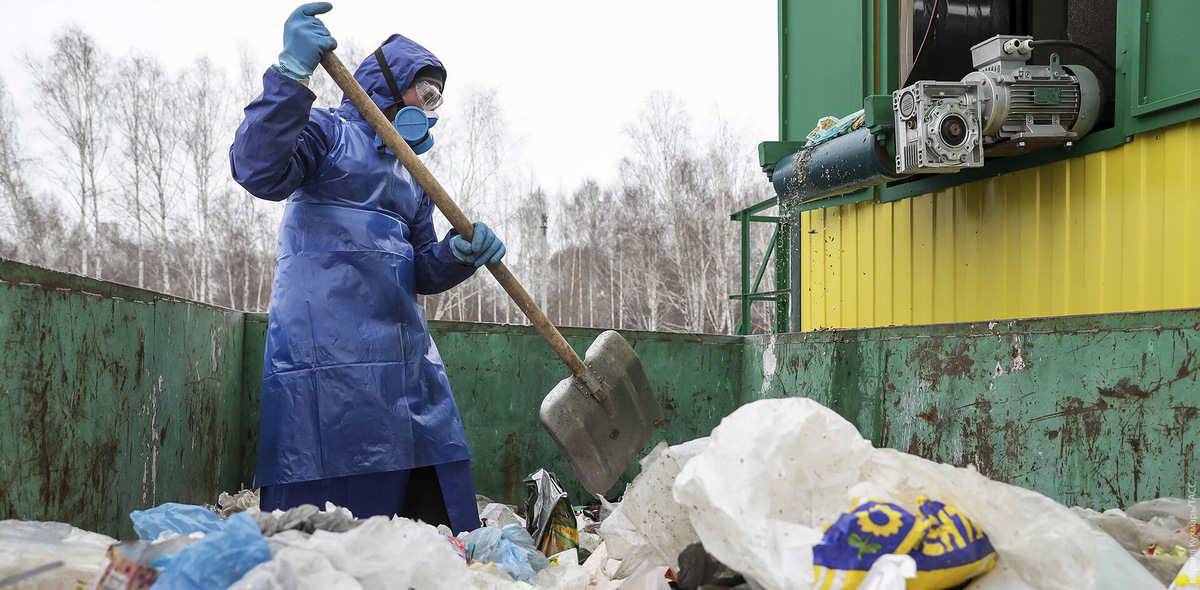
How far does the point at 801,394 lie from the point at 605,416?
38.4 inches

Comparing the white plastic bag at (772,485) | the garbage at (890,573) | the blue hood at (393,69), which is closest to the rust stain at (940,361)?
the white plastic bag at (772,485)

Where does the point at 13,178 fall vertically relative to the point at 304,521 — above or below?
above

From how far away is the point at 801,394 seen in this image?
136 inches

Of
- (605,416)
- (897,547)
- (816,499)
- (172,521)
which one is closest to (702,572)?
(816,499)

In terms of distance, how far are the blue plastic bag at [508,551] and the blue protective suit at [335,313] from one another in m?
0.32

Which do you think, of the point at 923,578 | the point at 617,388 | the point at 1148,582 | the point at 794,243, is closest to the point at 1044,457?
the point at 1148,582

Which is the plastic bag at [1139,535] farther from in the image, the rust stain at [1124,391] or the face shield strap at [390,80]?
the face shield strap at [390,80]

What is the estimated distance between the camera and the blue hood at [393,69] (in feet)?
9.17

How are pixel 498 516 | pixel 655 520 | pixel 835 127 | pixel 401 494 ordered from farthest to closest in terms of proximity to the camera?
pixel 835 127 → pixel 498 516 → pixel 401 494 → pixel 655 520

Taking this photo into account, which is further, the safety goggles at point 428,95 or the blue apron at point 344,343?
the safety goggles at point 428,95

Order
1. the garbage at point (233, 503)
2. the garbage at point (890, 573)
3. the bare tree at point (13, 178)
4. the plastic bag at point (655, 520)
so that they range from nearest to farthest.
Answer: the garbage at point (890, 573) → the plastic bag at point (655, 520) → the garbage at point (233, 503) → the bare tree at point (13, 178)

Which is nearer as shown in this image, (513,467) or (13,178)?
(513,467)

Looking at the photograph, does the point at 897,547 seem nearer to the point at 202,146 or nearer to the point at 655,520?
the point at 655,520

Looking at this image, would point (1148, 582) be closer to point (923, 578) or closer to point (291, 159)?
point (923, 578)
